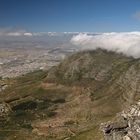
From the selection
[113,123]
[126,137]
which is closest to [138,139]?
[126,137]

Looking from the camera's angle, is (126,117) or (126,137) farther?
(126,117)

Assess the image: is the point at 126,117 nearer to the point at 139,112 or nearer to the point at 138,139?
the point at 139,112

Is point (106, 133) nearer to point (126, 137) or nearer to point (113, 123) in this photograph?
point (113, 123)

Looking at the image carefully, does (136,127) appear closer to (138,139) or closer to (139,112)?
(138,139)

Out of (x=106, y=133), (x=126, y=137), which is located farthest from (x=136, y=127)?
(x=106, y=133)

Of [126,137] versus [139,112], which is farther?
[139,112]

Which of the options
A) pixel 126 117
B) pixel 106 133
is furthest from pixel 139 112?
pixel 106 133

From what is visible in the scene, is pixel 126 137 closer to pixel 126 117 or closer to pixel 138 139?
pixel 138 139
